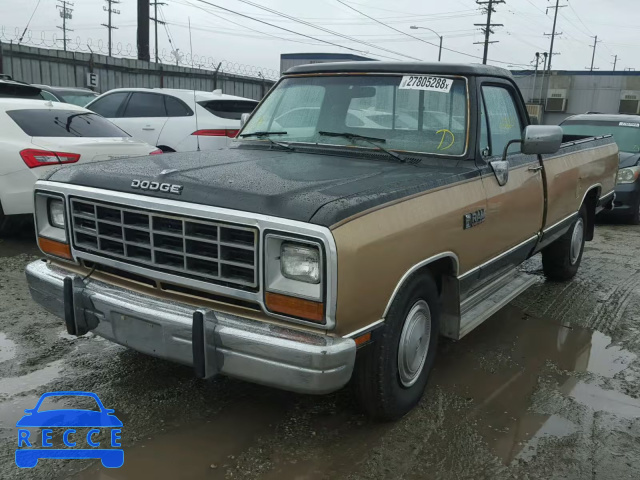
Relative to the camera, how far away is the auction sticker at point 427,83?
379cm

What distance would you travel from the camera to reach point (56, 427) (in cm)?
298

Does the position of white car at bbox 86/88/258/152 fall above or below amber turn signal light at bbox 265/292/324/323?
above

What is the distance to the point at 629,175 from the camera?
30.8 feet

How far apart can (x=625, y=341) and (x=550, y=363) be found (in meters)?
0.90

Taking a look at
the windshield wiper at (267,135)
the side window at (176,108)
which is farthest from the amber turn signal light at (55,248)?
the side window at (176,108)

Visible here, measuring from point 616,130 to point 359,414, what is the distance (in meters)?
9.03

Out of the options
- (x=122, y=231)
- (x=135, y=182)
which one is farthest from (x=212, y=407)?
(x=135, y=182)

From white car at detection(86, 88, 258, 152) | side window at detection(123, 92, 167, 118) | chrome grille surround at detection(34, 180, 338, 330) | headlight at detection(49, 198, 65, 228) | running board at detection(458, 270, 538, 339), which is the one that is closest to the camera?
chrome grille surround at detection(34, 180, 338, 330)

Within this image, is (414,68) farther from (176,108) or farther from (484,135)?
(176,108)

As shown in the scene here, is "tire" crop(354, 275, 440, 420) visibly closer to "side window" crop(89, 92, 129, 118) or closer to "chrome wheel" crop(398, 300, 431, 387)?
"chrome wheel" crop(398, 300, 431, 387)

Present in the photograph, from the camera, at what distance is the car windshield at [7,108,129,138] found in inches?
240

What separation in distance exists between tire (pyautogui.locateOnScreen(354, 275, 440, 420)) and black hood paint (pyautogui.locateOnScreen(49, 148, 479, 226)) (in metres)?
0.55

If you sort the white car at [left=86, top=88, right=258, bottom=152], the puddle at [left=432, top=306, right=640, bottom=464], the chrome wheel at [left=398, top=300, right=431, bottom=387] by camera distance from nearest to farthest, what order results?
the chrome wheel at [left=398, top=300, right=431, bottom=387] → the puddle at [left=432, top=306, right=640, bottom=464] → the white car at [left=86, top=88, right=258, bottom=152]

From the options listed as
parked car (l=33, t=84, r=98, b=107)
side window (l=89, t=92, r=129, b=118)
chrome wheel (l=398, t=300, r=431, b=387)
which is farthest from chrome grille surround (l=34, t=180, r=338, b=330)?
parked car (l=33, t=84, r=98, b=107)
